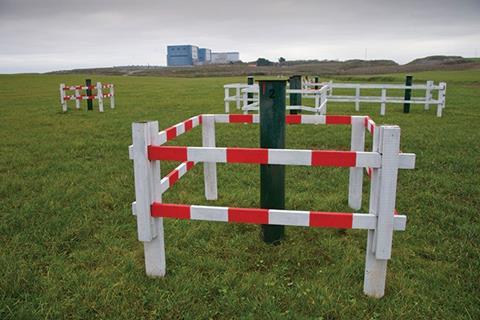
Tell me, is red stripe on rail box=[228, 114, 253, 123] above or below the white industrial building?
below

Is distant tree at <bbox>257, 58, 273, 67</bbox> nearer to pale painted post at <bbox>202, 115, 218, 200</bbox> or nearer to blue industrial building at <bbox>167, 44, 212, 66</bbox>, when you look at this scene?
blue industrial building at <bbox>167, 44, 212, 66</bbox>

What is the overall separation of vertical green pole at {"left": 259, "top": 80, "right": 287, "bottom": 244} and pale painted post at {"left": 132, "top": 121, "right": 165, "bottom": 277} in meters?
1.06

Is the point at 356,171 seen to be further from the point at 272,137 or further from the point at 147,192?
the point at 147,192

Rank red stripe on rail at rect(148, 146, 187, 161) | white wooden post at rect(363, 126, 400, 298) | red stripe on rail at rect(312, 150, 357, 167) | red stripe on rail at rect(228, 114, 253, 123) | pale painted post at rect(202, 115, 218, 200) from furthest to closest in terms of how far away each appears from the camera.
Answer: pale painted post at rect(202, 115, 218, 200) → red stripe on rail at rect(228, 114, 253, 123) → red stripe on rail at rect(148, 146, 187, 161) → red stripe on rail at rect(312, 150, 357, 167) → white wooden post at rect(363, 126, 400, 298)

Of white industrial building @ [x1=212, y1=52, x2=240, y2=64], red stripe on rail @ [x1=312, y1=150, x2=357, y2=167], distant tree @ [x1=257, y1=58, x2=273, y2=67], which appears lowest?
red stripe on rail @ [x1=312, y1=150, x2=357, y2=167]

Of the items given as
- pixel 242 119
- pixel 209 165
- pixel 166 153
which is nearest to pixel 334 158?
pixel 166 153

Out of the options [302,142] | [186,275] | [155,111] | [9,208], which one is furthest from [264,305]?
[155,111]

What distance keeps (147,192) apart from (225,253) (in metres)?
1.11

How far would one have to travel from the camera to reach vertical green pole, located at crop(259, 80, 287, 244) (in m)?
3.74

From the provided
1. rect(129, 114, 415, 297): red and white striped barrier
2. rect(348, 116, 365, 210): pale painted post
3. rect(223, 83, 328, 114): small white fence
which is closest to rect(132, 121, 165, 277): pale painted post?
rect(129, 114, 415, 297): red and white striped barrier

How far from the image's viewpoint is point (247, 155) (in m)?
3.10

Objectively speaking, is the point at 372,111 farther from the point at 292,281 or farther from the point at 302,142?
the point at 292,281

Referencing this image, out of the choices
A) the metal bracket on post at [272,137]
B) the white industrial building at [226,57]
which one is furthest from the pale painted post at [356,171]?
the white industrial building at [226,57]

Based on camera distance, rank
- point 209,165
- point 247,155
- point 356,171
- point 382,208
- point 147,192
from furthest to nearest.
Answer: point 209,165 < point 356,171 < point 147,192 < point 247,155 < point 382,208
